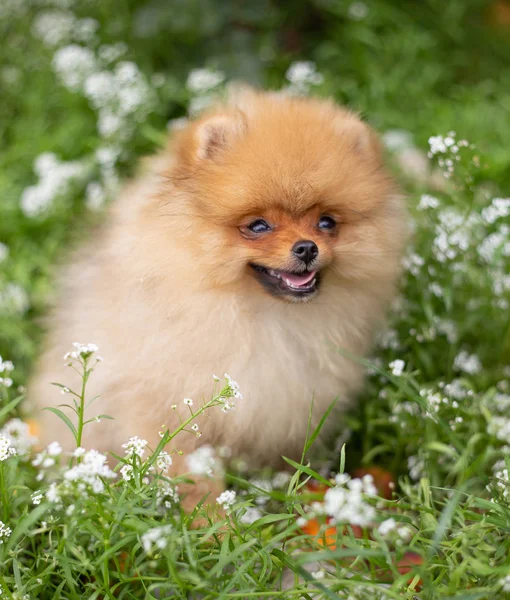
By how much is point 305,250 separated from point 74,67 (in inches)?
108

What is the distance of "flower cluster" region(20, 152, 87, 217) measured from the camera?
3.54 meters

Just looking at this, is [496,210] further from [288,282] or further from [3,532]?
[3,532]

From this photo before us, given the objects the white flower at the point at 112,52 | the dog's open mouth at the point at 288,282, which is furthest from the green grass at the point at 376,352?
the dog's open mouth at the point at 288,282

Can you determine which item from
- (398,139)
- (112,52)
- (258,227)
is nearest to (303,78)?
(398,139)

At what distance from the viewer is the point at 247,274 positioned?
2.09 metres

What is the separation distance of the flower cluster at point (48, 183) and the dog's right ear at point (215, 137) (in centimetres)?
169

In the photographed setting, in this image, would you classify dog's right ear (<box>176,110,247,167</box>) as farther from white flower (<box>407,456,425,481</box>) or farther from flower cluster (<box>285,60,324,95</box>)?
flower cluster (<box>285,60,324,95</box>)

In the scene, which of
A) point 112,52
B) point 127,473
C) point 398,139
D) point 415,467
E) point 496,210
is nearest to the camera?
point 127,473

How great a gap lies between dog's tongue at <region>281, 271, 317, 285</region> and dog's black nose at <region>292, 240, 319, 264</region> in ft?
0.35

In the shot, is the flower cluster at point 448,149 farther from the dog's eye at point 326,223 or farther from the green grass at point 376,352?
the dog's eye at point 326,223

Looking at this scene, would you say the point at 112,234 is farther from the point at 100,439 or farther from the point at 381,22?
the point at 381,22

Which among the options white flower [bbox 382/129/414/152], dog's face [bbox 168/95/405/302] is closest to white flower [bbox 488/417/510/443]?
dog's face [bbox 168/95/405/302]

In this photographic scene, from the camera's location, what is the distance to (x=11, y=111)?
14.5 ft

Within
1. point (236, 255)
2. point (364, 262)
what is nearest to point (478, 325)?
point (364, 262)
